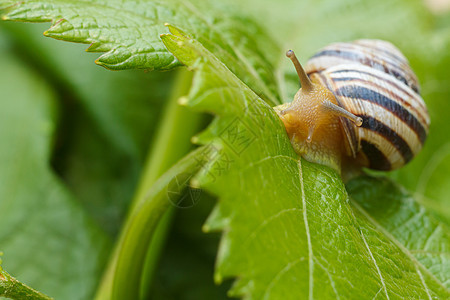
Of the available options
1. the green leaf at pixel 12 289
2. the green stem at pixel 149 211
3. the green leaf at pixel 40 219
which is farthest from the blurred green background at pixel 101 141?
the green leaf at pixel 12 289

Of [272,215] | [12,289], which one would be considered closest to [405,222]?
[272,215]

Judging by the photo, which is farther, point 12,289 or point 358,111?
point 358,111

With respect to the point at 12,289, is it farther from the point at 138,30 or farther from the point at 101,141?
the point at 101,141

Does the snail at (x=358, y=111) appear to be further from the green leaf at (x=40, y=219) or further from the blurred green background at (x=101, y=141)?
the green leaf at (x=40, y=219)

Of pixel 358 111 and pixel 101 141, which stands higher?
pixel 101 141

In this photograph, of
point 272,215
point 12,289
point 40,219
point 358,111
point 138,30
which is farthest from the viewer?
point 40,219

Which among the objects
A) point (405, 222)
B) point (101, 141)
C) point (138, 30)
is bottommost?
point (405, 222)

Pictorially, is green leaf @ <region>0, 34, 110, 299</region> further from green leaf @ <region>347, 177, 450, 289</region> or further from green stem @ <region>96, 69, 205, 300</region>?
green leaf @ <region>347, 177, 450, 289</region>
